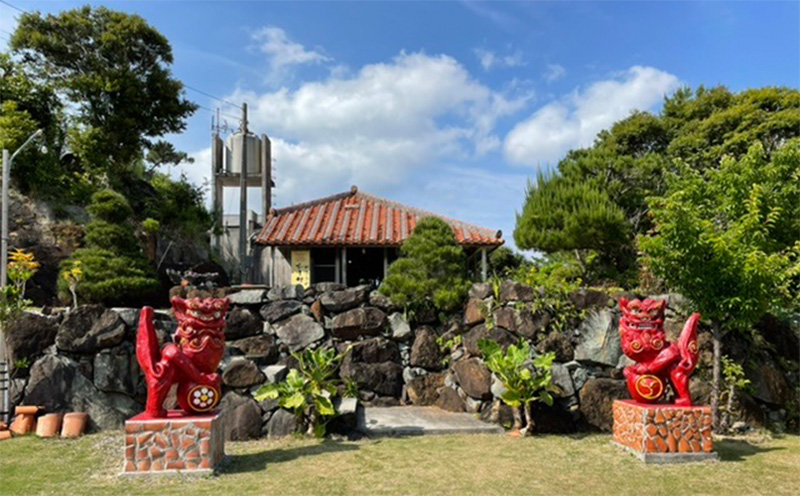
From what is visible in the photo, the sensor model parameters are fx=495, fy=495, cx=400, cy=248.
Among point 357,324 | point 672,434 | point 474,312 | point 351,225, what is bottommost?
point 672,434

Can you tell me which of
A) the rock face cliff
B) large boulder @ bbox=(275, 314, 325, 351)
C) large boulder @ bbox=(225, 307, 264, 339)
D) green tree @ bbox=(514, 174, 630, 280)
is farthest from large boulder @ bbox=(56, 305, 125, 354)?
green tree @ bbox=(514, 174, 630, 280)

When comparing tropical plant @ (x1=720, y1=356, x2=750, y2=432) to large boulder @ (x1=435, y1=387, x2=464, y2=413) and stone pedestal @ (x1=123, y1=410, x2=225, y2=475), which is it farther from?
stone pedestal @ (x1=123, y1=410, x2=225, y2=475)

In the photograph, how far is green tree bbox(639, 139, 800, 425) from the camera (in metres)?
6.70

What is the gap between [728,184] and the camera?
7793mm

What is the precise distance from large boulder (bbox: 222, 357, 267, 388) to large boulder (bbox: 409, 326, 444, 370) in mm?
2593

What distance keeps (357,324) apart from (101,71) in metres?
10.3

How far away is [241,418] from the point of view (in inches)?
282

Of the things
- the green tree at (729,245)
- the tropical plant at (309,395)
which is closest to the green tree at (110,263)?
the tropical plant at (309,395)

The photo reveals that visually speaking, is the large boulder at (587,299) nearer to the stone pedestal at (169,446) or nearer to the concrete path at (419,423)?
the concrete path at (419,423)

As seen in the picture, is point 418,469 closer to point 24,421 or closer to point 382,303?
point 382,303

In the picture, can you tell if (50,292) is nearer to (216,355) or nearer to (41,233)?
A: (41,233)

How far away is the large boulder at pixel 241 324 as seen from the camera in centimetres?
831

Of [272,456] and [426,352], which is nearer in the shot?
[272,456]

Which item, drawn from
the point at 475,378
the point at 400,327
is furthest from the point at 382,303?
the point at 475,378
